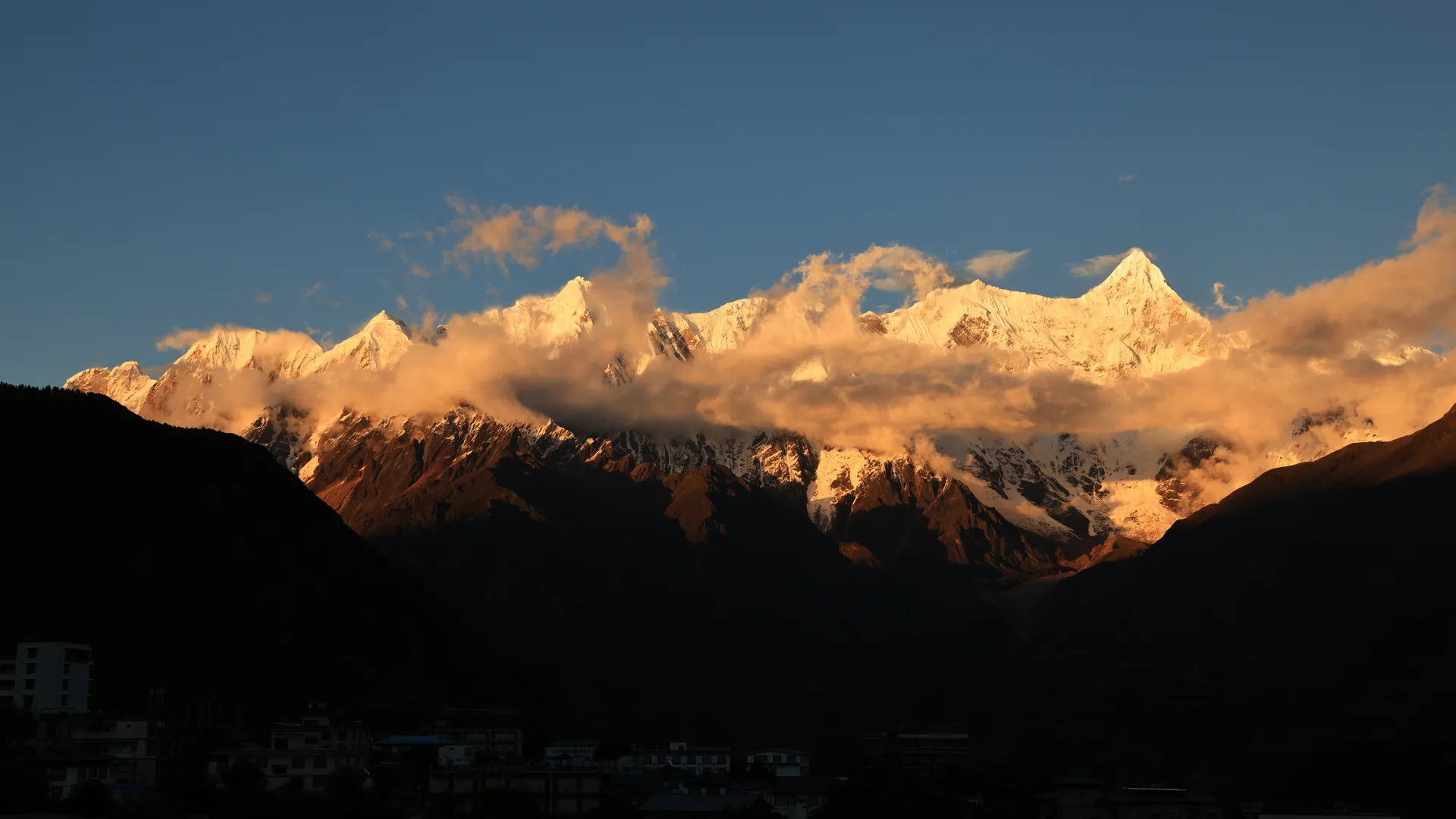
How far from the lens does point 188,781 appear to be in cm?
17612

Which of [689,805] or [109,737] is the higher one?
[109,737]

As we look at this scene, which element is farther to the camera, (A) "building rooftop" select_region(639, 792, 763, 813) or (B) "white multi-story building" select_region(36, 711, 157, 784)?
(A) "building rooftop" select_region(639, 792, 763, 813)

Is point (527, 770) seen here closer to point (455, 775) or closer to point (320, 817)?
point (455, 775)

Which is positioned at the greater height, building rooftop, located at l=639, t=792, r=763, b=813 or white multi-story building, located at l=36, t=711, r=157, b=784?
white multi-story building, located at l=36, t=711, r=157, b=784

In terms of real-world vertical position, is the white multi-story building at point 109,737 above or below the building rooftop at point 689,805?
above

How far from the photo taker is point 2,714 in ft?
616

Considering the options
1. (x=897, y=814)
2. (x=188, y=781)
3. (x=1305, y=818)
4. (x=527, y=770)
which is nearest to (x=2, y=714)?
(x=188, y=781)

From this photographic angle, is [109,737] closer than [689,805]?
Yes

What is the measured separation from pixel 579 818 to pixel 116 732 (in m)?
51.6

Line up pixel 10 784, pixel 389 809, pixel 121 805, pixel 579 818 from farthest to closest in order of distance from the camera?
1. pixel 579 818
2. pixel 389 809
3. pixel 121 805
4. pixel 10 784

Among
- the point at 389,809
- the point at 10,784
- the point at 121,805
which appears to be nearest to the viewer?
the point at 10,784

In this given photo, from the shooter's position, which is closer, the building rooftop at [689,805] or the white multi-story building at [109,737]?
the white multi-story building at [109,737]

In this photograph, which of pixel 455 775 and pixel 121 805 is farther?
pixel 455 775

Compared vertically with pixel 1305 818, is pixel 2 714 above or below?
above
